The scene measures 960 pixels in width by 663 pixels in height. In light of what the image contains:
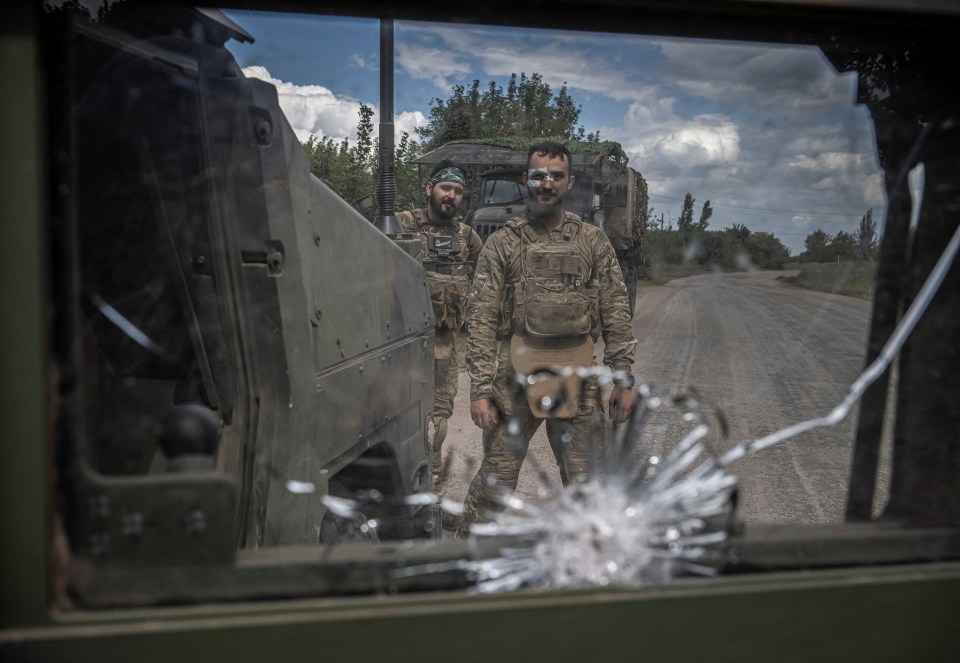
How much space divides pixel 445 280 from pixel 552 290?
200 centimetres

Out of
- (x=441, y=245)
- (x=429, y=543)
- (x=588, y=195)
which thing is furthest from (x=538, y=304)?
(x=588, y=195)

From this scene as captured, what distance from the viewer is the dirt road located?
219 cm

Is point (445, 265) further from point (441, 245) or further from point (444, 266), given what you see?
point (441, 245)

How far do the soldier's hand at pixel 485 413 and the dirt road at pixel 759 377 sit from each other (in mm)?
230

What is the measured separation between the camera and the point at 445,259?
5.64 meters

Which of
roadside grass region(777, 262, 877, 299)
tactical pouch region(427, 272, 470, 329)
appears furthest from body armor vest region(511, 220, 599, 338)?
tactical pouch region(427, 272, 470, 329)

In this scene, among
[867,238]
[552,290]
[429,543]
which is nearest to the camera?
[429,543]

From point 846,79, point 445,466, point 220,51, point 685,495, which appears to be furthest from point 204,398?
point 445,466

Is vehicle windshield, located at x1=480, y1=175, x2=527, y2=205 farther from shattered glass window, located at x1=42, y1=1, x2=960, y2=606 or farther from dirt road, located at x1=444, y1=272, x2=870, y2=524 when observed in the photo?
shattered glass window, located at x1=42, y1=1, x2=960, y2=606

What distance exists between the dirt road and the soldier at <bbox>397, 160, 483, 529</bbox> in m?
0.59

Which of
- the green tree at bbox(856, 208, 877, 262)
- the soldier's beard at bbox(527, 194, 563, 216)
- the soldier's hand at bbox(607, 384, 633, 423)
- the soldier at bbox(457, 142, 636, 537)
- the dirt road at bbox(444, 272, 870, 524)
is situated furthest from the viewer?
the soldier's beard at bbox(527, 194, 563, 216)

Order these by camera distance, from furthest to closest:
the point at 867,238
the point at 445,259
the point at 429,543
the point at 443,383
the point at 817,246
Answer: the point at 445,259, the point at 443,383, the point at 817,246, the point at 867,238, the point at 429,543

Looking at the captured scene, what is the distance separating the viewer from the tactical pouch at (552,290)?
142 inches

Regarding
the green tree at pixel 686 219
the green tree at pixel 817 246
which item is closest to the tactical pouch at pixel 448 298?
the green tree at pixel 686 219
